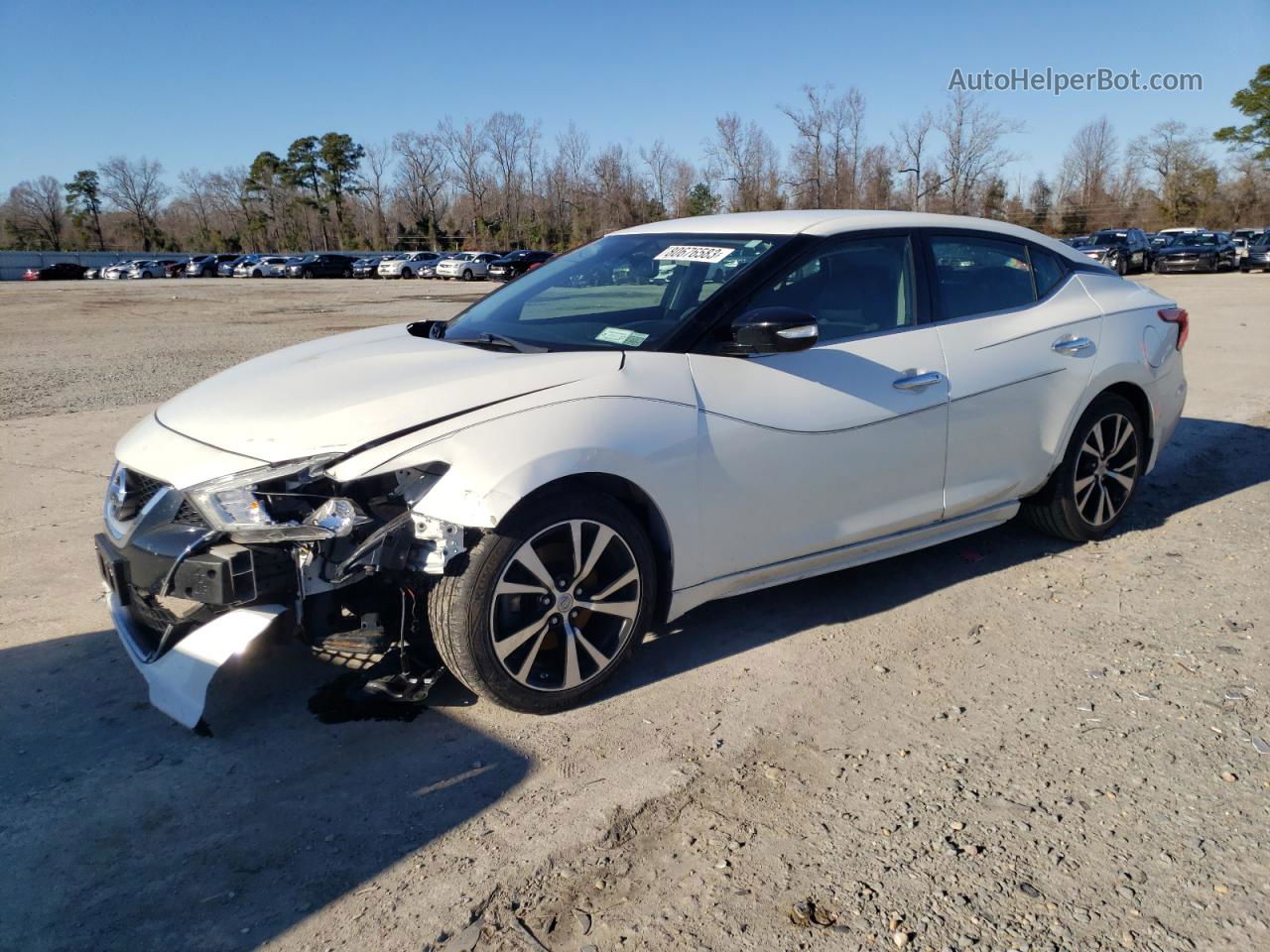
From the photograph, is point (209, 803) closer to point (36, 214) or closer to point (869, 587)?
point (869, 587)

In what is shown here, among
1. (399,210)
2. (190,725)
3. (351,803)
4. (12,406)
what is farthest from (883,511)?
(399,210)

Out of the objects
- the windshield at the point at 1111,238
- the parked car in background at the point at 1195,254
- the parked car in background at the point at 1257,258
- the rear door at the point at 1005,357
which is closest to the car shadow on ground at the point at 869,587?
the rear door at the point at 1005,357

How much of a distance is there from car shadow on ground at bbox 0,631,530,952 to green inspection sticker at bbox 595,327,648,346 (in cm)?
151

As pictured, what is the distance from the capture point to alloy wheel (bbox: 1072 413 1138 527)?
4.96 meters

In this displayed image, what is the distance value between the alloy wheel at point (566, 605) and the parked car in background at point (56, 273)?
232 feet

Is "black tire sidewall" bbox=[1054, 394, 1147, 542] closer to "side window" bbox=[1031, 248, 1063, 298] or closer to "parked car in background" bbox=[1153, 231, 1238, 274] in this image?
"side window" bbox=[1031, 248, 1063, 298]

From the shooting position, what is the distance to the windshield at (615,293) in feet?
12.6

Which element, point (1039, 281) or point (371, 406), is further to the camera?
point (1039, 281)

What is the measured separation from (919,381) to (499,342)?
174 centimetres

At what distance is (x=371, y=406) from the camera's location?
3.26 meters

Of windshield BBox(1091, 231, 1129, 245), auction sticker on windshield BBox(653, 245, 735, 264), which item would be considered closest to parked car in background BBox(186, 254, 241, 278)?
windshield BBox(1091, 231, 1129, 245)

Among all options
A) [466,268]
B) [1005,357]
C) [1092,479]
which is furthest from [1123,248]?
[1005,357]

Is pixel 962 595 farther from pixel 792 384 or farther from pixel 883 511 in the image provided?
pixel 792 384

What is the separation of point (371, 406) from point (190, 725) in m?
1.17
